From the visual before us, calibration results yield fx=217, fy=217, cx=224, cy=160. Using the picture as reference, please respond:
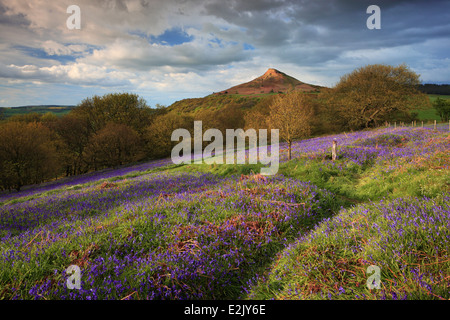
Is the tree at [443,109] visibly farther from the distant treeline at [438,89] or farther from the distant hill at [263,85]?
the distant hill at [263,85]

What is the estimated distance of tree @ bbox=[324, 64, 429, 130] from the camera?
35.7 meters

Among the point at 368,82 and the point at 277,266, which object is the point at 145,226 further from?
the point at 368,82

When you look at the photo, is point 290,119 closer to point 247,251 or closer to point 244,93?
point 247,251

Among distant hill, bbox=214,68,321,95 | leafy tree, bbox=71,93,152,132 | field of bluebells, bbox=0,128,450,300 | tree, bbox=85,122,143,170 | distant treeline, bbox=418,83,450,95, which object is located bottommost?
field of bluebells, bbox=0,128,450,300

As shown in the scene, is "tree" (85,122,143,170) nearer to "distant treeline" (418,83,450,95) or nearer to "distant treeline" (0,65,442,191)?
"distant treeline" (0,65,442,191)

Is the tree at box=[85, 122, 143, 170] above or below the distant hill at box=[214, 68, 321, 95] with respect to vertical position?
below

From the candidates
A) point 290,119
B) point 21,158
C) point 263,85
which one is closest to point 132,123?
point 21,158

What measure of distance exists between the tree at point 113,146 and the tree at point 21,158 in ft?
27.1

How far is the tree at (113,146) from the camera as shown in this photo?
34.1 meters

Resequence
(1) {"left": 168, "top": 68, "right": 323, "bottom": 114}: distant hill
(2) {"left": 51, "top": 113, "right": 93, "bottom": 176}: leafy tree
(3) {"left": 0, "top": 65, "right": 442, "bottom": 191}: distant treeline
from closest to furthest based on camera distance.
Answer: (3) {"left": 0, "top": 65, "right": 442, "bottom": 191}: distant treeline, (2) {"left": 51, "top": 113, "right": 93, "bottom": 176}: leafy tree, (1) {"left": 168, "top": 68, "right": 323, "bottom": 114}: distant hill

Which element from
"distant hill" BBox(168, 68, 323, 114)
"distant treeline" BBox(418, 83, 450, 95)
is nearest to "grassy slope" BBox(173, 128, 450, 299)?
"distant hill" BBox(168, 68, 323, 114)

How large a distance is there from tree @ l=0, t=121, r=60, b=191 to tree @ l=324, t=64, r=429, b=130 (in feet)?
150

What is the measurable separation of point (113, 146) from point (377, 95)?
44369 millimetres

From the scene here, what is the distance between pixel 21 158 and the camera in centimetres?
2353
